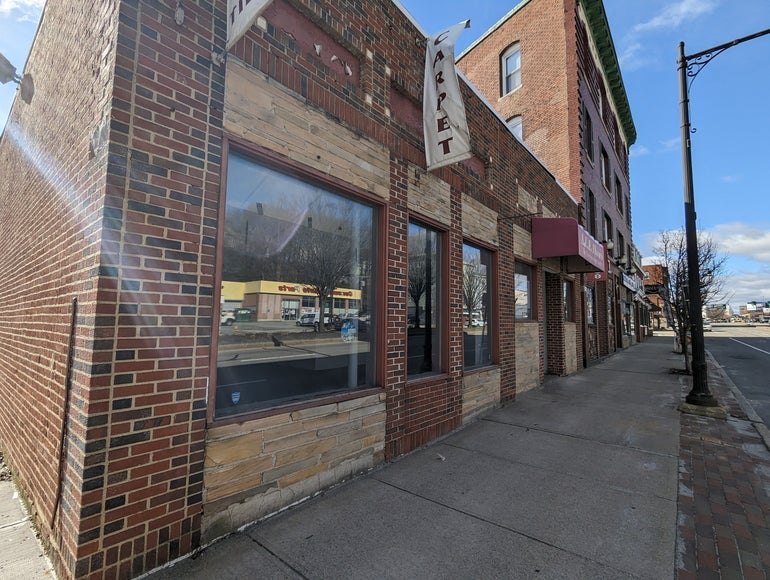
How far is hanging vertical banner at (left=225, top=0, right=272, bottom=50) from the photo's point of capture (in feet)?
8.59

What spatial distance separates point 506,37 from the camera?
16172mm

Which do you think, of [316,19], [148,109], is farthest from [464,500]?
[316,19]

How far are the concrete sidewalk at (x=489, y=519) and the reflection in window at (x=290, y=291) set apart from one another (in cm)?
102

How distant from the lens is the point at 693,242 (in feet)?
23.7

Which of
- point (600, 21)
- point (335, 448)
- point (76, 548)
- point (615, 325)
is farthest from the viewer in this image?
point (615, 325)

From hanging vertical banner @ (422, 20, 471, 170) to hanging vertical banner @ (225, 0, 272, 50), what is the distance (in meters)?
2.71

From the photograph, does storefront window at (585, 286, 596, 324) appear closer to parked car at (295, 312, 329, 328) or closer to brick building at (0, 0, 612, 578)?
brick building at (0, 0, 612, 578)

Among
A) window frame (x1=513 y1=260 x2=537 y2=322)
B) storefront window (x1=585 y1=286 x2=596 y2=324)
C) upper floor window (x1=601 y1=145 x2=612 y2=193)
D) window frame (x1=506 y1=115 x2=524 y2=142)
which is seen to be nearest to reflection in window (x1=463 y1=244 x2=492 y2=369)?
window frame (x1=513 y1=260 x2=537 y2=322)

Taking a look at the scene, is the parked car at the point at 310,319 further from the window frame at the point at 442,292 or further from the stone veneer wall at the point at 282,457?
the window frame at the point at 442,292

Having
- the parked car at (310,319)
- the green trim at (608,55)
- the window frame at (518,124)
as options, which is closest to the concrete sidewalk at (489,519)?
the parked car at (310,319)

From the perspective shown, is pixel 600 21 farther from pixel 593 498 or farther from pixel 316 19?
pixel 593 498

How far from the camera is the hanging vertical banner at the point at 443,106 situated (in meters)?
4.95

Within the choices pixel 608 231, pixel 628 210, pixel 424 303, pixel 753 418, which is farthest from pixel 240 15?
pixel 628 210

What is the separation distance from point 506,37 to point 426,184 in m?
15.0
